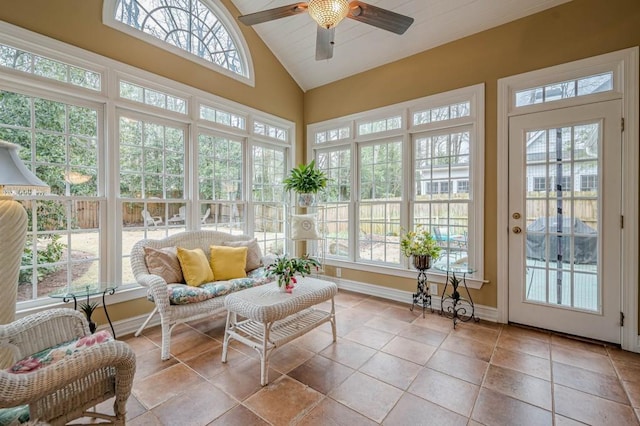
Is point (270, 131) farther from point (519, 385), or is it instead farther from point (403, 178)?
point (519, 385)

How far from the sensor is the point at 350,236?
4.46 metres

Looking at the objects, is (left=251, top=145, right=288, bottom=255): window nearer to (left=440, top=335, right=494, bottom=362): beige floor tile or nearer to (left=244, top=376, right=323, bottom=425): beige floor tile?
(left=244, top=376, right=323, bottom=425): beige floor tile

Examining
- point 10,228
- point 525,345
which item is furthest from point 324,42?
point 525,345

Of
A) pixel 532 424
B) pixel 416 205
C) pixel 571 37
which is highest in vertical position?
pixel 571 37

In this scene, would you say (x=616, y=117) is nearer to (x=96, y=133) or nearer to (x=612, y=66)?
(x=612, y=66)

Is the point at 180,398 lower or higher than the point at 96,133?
lower

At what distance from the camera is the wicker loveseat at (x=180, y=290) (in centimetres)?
244

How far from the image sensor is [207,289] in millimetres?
2734

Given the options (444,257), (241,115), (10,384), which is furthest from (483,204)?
(10,384)

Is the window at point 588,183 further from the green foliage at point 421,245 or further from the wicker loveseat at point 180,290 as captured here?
the wicker loveseat at point 180,290

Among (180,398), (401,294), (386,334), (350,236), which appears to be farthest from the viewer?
(350,236)

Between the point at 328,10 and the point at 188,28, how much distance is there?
231 centimetres

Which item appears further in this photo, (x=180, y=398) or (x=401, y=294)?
(x=401, y=294)

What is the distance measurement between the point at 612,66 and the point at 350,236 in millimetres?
3294
